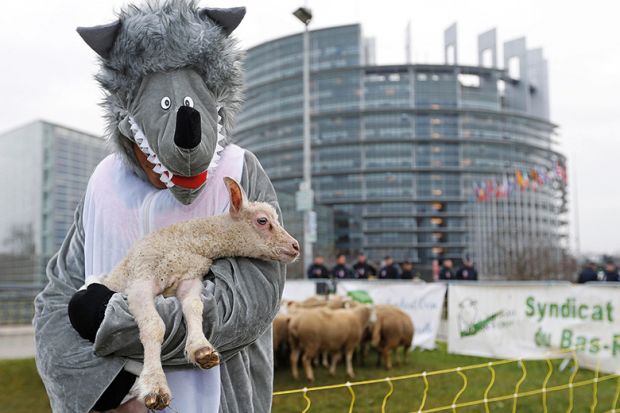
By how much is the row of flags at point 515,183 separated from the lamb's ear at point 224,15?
5818 centimetres

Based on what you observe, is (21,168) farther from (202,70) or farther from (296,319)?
(202,70)

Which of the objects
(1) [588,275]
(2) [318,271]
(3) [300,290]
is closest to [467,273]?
(1) [588,275]

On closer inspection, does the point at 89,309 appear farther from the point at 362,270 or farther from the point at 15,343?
the point at 362,270

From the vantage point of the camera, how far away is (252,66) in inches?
3073

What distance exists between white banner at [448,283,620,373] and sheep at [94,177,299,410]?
297 inches

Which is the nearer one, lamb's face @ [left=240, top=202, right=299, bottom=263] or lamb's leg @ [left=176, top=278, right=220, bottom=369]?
lamb's leg @ [left=176, top=278, right=220, bottom=369]

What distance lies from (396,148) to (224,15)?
70.1m

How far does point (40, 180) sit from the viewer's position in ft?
53.0

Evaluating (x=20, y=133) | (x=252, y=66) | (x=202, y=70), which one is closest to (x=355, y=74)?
(x=252, y=66)

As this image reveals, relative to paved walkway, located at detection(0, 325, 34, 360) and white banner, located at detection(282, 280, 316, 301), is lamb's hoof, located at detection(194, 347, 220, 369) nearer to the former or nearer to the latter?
paved walkway, located at detection(0, 325, 34, 360)

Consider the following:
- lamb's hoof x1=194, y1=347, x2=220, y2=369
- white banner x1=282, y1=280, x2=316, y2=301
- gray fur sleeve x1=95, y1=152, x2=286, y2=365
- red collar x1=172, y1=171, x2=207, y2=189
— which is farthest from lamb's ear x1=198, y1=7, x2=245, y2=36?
white banner x1=282, y1=280, x2=316, y2=301

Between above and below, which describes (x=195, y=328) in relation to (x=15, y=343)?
above

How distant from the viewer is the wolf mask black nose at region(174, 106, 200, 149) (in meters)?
1.46

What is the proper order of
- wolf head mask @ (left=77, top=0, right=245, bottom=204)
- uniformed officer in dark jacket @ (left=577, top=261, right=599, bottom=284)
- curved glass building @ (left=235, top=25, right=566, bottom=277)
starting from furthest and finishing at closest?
curved glass building @ (left=235, top=25, right=566, bottom=277), uniformed officer in dark jacket @ (left=577, top=261, right=599, bottom=284), wolf head mask @ (left=77, top=0, right=245, bottom=204)
